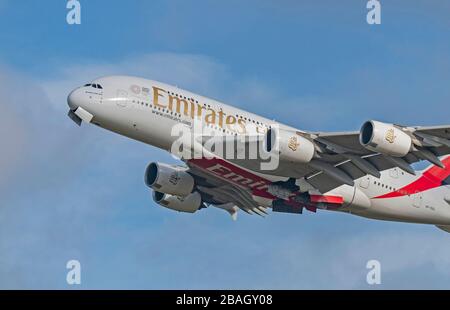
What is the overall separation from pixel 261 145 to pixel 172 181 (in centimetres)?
816

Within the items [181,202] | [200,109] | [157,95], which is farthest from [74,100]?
[181,202]

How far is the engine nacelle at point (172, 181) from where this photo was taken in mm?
57375

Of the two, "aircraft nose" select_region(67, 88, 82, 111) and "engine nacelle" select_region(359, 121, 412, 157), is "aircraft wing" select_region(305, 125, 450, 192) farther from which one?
"aircraft nose" select_region(67, 88, 82, 111)

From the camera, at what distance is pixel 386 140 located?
48562mm

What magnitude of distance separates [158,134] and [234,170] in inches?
178

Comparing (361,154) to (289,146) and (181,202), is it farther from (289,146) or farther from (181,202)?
(181,202)

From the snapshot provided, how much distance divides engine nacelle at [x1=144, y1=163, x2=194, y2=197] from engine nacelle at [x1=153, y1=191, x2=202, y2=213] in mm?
1923

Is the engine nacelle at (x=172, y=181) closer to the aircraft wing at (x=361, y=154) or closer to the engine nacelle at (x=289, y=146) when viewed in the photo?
the aircraft wing at (x=361, y=154)

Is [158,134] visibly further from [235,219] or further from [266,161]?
[235,219]

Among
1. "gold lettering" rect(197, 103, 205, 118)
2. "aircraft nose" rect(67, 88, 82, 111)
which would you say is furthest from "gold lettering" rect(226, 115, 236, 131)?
"aircraft nose" rect(67, 88, 82, 111)

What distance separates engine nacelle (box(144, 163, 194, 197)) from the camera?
188 feet

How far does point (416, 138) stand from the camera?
4928 cm

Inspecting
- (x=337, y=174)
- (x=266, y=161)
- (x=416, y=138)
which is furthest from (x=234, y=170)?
(x=416, y=138)

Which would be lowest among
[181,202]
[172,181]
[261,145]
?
[261,145]
